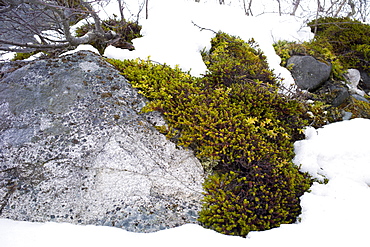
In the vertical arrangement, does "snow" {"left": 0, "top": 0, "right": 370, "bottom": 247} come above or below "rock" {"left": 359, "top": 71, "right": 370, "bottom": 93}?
below

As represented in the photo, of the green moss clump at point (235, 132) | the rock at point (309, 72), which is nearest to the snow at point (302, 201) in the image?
the green moss clump at point (235, 132)

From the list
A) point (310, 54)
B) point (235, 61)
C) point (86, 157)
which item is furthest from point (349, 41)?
point (86, 157)

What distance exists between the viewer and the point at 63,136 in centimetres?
250

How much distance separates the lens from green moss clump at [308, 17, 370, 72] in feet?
18.8

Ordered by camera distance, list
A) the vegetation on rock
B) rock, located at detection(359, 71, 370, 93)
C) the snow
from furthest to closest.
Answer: rock, located at detection(359, 71, 370, 93) → the vegetation on rock → the snow

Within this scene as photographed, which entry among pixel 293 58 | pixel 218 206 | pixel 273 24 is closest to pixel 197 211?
pixel 218 206

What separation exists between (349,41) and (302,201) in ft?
18.8

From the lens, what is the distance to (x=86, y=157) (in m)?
2.40

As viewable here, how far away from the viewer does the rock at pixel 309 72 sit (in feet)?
14.3

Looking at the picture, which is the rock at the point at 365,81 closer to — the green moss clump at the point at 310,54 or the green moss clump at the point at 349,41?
the green moss clump at the point at 349,41

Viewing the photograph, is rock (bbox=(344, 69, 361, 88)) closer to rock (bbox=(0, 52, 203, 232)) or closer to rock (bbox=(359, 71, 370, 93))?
rock (bbox=(359, 71, 370, 93))

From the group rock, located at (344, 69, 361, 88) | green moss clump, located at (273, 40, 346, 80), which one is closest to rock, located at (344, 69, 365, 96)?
rock, located at (344, 69, 361, 88)

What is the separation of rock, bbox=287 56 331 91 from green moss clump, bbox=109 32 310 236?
808 mm

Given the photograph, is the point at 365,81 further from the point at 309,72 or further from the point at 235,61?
the point at 235,61
